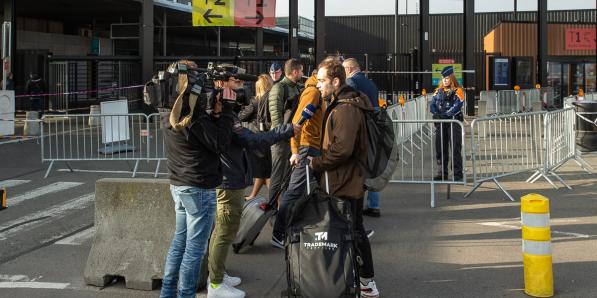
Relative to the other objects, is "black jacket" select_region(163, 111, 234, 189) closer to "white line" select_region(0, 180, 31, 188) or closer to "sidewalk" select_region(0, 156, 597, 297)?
"sidewalk" select_region(0, 156, 597, 297)

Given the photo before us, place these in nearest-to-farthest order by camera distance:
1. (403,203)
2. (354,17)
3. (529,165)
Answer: (403,203), (529,165), (354,17)

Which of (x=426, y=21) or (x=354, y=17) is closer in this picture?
(x=426, y=21)

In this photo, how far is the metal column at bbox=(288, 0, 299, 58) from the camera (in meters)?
21.0

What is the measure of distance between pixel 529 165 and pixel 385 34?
37726mm

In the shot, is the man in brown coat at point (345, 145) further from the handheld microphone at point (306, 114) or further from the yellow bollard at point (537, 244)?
the yellow bollard at point (537, 244)

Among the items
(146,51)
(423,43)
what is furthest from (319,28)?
(146,51)

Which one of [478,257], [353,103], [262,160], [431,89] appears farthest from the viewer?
[431,89]

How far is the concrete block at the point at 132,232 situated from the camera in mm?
5473

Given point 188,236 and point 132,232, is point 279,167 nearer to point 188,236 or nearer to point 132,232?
point 132,232

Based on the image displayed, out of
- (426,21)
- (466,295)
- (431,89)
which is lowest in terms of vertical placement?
(466,295)

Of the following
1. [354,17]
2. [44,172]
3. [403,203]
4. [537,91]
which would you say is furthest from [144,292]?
[354,17]

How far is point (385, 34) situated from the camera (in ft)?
153

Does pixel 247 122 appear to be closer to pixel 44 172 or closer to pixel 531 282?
pixel 531 282

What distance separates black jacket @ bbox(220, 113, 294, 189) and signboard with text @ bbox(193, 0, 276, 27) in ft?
49.7
